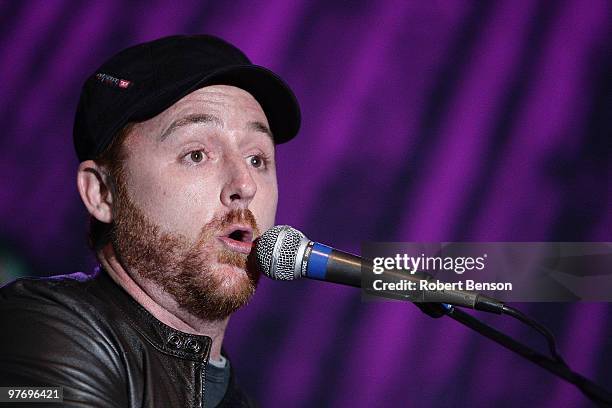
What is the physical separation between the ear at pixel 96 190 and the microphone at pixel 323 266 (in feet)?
1.50

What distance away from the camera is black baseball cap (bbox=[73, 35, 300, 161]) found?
1659 millimetres

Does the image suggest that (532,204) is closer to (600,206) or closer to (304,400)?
(600,206)

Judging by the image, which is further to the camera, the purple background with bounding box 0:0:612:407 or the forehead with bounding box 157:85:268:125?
the purple background with bounding box 0:0:612:407

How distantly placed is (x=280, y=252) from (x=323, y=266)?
0.39 feet

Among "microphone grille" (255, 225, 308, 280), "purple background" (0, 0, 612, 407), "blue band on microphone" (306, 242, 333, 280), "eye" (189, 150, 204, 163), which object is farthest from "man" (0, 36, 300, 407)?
"purple background" (0, 0, 612, 407)

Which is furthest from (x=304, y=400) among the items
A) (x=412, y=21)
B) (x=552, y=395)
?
(x=412, y=21)

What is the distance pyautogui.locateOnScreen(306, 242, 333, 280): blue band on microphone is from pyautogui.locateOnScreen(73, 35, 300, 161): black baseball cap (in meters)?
0.57

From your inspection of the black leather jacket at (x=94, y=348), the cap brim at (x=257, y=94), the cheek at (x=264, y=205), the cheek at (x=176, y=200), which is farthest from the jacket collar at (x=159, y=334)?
the cap brim at (x=257, y=94)

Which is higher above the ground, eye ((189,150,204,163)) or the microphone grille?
eye ((189,150,204,163))

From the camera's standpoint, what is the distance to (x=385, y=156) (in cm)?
252

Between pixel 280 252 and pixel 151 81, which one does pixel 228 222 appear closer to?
pixel 280 252

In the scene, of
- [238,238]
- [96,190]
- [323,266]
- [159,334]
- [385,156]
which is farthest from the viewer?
[385,156]

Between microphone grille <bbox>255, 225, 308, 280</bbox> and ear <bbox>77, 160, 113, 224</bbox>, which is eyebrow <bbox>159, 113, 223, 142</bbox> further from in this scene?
microphone grille <bbox>255, 225, 308, 280</bbox>

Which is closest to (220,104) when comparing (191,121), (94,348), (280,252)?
(191,121)
